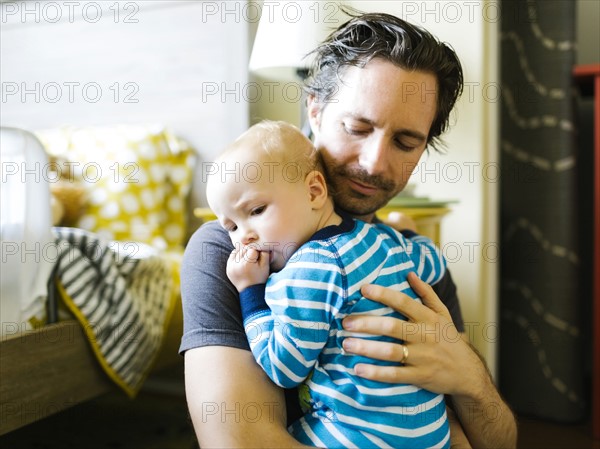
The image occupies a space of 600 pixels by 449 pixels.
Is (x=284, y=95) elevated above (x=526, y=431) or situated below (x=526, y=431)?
above

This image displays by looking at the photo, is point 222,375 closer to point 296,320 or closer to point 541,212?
point 296,320

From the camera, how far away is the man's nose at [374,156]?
1.02 m

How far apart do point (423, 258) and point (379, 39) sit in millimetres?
421

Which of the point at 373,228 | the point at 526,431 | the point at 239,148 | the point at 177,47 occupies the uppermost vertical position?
the point at 177,47

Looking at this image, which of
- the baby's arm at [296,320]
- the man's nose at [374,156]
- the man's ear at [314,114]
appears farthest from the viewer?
the man's ear at [314,114]

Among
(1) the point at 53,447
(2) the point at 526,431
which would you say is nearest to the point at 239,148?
(1) the point at 53,447

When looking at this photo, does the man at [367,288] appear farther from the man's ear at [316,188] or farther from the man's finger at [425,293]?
the man's ear at [316,188]

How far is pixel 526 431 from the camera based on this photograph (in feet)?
6.43

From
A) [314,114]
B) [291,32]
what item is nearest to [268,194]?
[314,114]

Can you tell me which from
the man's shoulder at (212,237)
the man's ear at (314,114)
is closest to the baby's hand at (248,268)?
the man's shoulder at (212,237)

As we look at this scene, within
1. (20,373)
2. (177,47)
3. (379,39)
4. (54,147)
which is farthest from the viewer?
(177,47)

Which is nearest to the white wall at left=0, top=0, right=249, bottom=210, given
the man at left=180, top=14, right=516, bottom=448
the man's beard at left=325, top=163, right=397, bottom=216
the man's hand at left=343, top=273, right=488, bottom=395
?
the man at left=180, top=14, right=516, bottom=448

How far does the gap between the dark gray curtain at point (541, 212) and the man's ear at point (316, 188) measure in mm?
1341

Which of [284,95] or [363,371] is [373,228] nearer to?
[363,371]
